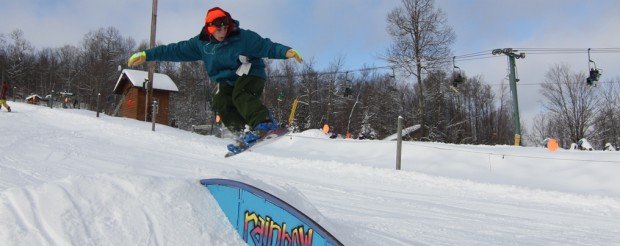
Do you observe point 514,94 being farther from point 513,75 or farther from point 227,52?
point 227,52

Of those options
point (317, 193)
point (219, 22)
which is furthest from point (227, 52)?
point (317, 193)

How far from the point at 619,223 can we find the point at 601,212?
A: 2.65 feet

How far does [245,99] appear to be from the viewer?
513 cm

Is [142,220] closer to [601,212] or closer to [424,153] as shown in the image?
[601,212]

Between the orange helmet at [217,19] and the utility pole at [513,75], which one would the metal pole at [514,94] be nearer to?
the utility pole at [513,75]

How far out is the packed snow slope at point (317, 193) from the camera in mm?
2793

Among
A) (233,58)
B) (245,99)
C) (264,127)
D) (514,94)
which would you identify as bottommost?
(264,127)

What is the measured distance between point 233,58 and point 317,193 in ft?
7.50

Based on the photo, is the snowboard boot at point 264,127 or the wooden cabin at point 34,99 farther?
the wooden cabin at point 34,99

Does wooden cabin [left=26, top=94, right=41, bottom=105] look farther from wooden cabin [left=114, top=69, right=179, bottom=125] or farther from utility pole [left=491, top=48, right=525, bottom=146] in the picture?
utility pole [left=491, top=48, right=525, bottom=146]

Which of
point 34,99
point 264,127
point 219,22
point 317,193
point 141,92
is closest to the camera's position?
point 219,22

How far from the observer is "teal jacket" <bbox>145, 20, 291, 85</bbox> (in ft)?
16.5

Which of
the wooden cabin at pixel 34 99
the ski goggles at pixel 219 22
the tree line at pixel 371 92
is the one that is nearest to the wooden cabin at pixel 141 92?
the tree line at pixel 371 92

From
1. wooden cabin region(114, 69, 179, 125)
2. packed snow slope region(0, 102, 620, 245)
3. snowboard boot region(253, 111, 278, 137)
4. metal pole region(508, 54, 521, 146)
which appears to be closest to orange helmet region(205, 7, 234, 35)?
snowboard boot region(253, 111, 278, 137)
